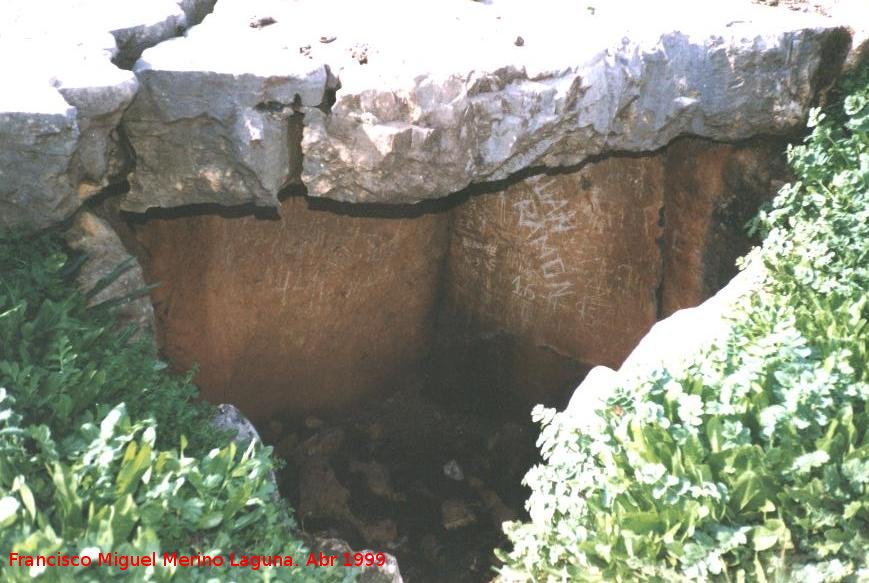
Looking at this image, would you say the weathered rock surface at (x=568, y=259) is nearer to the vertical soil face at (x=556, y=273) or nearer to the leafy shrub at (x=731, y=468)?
the vertical soil face at (x=556, y=273)

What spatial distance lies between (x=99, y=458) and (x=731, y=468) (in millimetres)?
1548

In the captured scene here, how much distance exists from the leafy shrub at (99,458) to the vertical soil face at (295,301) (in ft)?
3.28

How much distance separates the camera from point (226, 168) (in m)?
3.41

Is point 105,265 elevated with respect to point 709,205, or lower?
lower

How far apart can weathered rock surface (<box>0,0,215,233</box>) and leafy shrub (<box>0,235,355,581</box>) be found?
0.19 m

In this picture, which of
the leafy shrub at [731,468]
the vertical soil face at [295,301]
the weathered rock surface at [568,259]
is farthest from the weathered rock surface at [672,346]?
the vertical soil face at [295,301]

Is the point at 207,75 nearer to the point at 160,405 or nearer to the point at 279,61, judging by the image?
the point at 279,61

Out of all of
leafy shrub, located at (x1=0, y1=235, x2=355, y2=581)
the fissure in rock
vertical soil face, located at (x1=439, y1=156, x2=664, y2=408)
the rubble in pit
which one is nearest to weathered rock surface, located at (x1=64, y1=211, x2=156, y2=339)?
leafy shrub, located at (x1=0, y1=235, x2=355, y2=581)

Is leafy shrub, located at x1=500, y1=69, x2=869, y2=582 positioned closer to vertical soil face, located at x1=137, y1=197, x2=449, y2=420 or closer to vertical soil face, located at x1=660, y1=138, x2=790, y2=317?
vertical soil face, located at x1=660, y1=138, x2=790, y2=317

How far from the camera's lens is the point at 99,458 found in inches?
100.0

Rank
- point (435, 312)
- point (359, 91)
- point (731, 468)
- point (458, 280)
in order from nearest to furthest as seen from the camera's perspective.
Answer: point (731, 468) → point (359, 91) → point (458, 280) → point (435, 312)

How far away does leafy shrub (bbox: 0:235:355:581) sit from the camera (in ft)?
7.75

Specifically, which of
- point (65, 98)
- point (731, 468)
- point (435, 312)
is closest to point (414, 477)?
point (435, 312)

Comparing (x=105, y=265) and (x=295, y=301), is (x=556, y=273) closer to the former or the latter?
(x=295, y=301)
